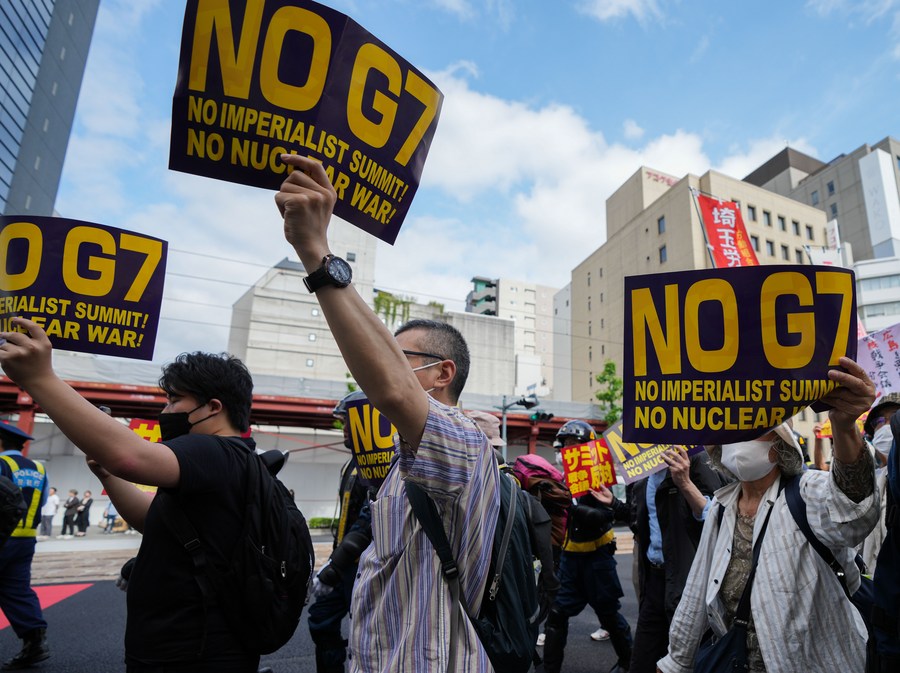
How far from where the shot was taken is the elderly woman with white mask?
1.91 meters

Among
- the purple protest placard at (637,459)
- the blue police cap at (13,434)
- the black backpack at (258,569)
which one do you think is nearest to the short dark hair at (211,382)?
the black backpack at (258,569)

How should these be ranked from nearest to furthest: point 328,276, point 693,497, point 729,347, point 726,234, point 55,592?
point 328,276 < point 729,347 < point 693,497 < point 55,592 < point 726,234

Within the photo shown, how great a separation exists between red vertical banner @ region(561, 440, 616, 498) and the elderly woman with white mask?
2.44 metres

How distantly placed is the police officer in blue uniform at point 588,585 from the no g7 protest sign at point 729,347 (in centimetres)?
267

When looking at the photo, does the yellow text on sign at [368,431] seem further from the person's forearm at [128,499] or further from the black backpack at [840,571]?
the black backpack at [840,571]

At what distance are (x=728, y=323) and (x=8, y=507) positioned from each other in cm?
454

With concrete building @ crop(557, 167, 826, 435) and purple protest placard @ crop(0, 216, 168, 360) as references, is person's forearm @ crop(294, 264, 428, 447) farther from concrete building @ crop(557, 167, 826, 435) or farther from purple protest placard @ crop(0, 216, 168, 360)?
concrete building @ crop(557, 167, 826, 435)

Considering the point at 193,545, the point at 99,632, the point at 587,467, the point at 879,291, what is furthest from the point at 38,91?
the point at 879,291

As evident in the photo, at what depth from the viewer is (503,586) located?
5.66 feet

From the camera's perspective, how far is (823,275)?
2.05m

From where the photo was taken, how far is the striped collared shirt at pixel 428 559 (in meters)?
1.49

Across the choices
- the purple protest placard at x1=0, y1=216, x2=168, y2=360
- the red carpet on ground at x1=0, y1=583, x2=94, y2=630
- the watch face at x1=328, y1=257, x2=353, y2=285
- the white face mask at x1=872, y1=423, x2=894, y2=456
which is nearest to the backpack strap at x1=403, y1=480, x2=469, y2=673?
the watch face at x1=328, y1=257, x2=353, y2=285

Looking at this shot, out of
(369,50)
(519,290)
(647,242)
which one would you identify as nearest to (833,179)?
(647,242)

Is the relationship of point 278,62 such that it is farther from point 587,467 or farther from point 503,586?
point 587,467
